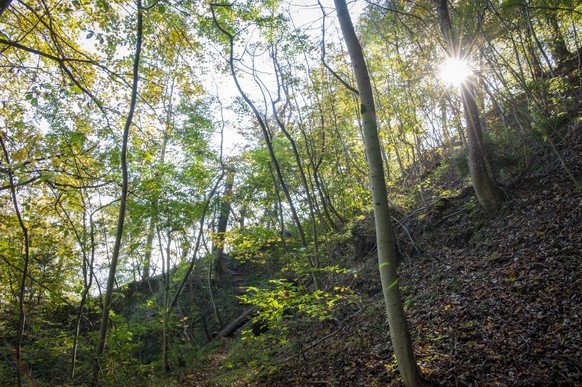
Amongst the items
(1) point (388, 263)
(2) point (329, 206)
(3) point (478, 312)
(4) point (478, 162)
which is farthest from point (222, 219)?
(1) point (388, 263)

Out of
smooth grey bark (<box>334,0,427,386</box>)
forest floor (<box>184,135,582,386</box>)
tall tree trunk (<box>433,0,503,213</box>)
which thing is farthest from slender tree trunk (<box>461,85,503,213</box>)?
smooth grey bark (<box>334,0,427,386</box>)

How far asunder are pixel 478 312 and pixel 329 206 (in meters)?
6.71

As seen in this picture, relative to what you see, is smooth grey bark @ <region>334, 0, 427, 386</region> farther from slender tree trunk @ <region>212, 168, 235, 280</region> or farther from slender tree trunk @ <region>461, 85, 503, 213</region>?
slender tree trunk @ <region>212, 168, 235, 280</region>

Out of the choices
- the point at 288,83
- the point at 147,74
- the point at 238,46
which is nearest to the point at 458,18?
the point at 288,83

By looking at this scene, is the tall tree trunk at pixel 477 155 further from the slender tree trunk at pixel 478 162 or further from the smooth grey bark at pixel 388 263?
the smooth grey bark at pixel 388 263

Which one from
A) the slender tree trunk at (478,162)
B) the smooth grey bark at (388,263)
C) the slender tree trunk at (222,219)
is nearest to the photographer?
the smooth grey bark at (388,263)

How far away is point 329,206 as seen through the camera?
10.9 m

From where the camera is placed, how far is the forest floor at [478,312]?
337cm

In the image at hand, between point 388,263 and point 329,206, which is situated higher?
point 329,206

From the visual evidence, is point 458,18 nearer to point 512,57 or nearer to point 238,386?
point 512,57

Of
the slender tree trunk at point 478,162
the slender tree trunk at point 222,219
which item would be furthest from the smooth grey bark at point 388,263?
the slender tree trunk at point 222,219

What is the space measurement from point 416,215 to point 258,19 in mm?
7019

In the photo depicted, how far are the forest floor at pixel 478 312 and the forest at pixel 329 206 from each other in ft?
0.11

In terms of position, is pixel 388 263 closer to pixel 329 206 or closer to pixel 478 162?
pixel 478 162
